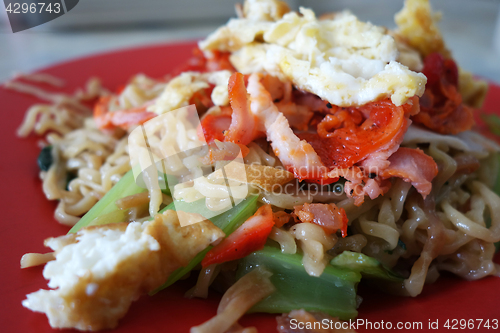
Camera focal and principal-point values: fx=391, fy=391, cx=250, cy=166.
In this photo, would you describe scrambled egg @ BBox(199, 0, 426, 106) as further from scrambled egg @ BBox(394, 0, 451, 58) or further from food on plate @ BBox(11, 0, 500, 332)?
scrambled egg @ BBox(394, 0, 451, 58)

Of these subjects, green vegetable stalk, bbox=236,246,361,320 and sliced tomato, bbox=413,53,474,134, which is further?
sliced tomato, bbox=413,53,474,134

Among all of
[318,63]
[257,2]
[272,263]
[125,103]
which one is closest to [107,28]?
[125,103]

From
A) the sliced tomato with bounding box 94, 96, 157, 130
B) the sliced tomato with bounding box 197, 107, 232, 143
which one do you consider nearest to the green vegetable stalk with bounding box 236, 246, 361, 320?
the sliced tomato with bounding box 197, 107, 232, 143

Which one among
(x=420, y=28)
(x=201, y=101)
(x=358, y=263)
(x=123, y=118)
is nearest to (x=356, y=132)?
(x=358, y=263)

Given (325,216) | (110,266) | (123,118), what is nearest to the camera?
(110,266)

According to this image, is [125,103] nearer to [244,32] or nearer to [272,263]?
[244,32]

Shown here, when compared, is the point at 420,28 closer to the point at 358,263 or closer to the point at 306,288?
the point at 358,263
